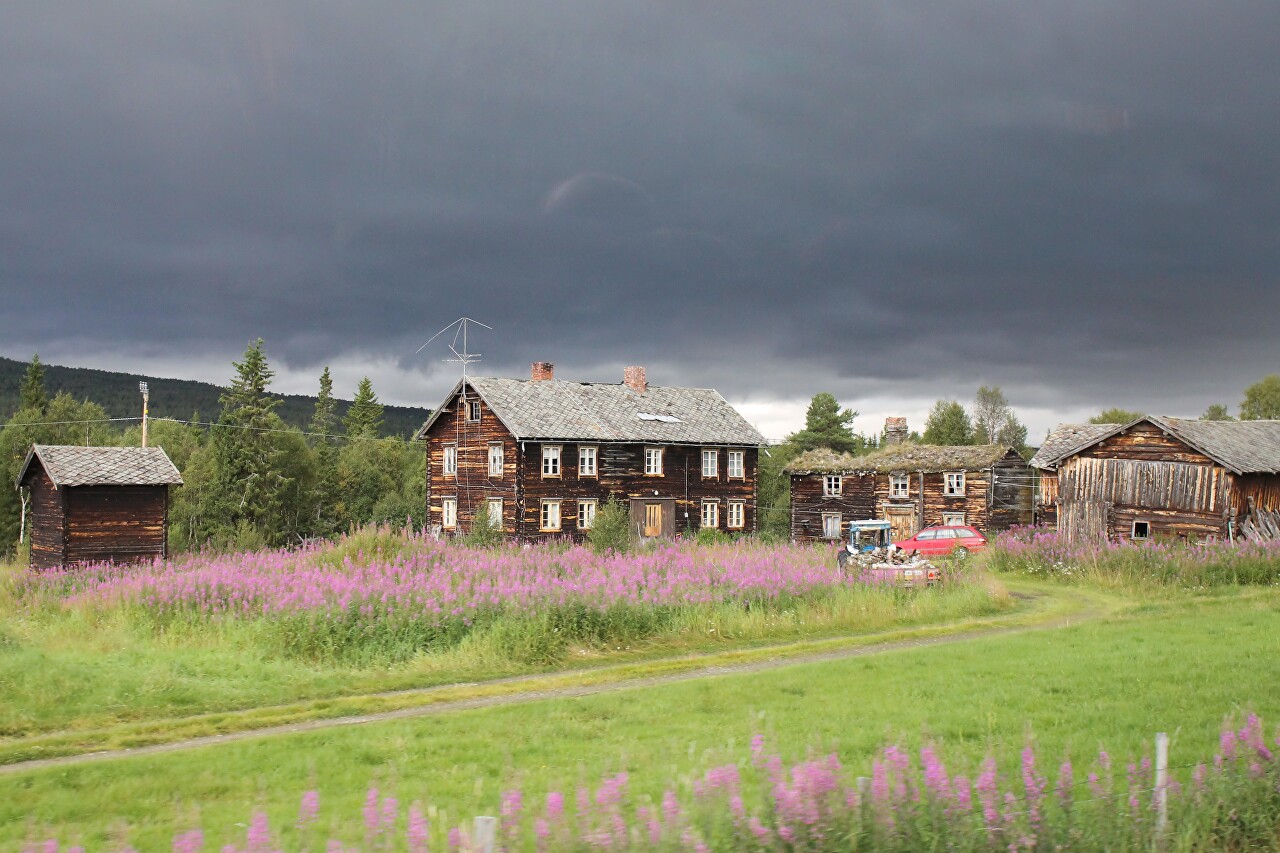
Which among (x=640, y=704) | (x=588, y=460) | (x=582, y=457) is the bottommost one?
(x=640, y=704)

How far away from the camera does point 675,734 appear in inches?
442

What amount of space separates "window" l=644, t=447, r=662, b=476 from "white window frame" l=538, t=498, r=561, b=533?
4.98m

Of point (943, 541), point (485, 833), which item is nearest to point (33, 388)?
point (943, 541)

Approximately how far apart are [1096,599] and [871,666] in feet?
44.2

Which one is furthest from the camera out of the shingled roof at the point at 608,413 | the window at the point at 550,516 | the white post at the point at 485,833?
the shingled roof at the point at 608,413

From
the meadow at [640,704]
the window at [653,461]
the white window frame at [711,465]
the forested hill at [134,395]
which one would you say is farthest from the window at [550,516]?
the forested hill at [134,395]

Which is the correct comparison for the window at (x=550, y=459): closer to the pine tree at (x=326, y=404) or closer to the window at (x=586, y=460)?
the window at (x=586, y=460)

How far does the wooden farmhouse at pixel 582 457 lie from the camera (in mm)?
45969

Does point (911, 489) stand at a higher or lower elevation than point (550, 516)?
A: higher

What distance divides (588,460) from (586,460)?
0.31ft

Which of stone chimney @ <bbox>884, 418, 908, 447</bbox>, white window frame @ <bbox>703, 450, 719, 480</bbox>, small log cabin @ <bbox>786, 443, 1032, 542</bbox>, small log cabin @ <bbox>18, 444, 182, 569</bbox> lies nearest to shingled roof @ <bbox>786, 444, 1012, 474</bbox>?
small log cabin @ <bbox>786, 443, 1032, 542</bbox>

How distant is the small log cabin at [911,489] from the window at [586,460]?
43.5 feet

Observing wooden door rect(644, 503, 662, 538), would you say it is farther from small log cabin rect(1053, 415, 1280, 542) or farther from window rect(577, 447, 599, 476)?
small log cabin rect(1053, 415, 1280, 542)

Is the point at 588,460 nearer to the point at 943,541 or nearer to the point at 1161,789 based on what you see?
the point at 943,541
